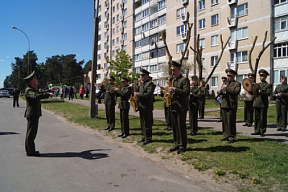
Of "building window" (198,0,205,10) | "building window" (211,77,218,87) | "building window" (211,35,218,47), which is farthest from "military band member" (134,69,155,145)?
"building window" (198,0,205,10)

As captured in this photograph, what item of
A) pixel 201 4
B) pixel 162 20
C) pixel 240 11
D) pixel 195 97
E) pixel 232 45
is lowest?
pixel 195 97

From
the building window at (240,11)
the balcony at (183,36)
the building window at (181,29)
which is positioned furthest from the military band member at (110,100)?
the building window at (181,29)

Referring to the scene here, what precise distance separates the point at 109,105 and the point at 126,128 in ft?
5.46

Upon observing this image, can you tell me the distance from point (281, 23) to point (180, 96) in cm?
2672

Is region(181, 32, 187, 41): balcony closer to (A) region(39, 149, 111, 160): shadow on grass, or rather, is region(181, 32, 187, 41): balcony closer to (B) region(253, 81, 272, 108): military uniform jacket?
(B) region(253, 81, 272, 108): military uniform jacket

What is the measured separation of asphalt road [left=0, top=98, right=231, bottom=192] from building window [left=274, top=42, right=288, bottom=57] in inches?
1038

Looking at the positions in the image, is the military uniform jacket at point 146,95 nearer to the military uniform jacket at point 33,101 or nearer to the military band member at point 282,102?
the military uniform jacket at point 33,101

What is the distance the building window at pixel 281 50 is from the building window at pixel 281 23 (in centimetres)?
172

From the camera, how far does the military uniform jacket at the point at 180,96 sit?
255 inches

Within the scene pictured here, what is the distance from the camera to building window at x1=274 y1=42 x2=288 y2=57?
90.5ft

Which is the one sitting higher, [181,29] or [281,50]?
[181,29]

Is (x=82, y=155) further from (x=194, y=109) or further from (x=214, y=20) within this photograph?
(x=214, y=20)

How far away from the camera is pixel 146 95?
7734mm

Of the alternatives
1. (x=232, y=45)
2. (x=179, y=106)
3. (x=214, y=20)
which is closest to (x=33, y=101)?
(x=179, y=106)
